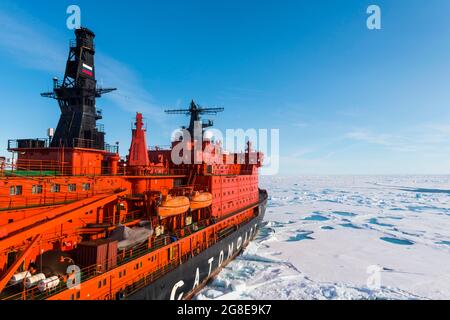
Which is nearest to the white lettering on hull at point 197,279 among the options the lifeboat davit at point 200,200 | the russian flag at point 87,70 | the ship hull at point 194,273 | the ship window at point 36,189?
the ship hull at point 194,273

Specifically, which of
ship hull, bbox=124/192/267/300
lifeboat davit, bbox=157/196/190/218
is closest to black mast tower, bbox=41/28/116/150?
lifeboat davit, bbox=157/196/190/218

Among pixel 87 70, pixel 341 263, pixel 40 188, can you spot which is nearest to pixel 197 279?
pixel 40 188

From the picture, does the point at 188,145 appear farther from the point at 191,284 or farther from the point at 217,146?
the point at 191,284

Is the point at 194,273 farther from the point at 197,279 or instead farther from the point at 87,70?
the point at 87,70

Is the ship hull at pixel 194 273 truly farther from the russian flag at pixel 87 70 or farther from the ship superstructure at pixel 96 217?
the russian flag at pixel 87 70

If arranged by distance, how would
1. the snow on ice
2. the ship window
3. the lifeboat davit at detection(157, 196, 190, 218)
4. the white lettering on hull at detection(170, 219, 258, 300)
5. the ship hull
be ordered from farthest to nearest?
1. the snow on ice
2. the lifeboat davit at detection(157, 196, 190, 218)
3. the white lettering on hull at detection(170, 219, 258, 300)
4. the ship hull
5. the ship window

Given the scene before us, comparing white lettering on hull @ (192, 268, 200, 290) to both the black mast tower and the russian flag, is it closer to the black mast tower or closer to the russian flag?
the black mast tower
